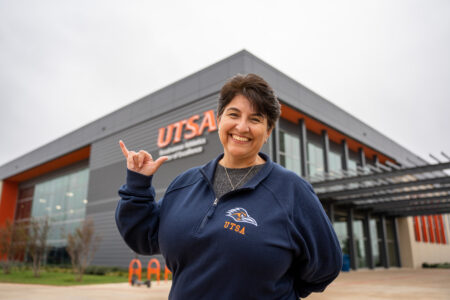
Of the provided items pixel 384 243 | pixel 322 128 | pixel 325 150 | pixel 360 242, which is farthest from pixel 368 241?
pixel 322 128

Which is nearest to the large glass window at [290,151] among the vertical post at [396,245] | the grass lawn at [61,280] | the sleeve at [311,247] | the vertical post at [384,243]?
the grass lawn at [61,280]

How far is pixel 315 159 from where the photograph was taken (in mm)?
17734

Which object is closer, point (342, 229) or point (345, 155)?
point (342, 229)

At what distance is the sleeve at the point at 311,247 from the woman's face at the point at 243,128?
0.87 feet

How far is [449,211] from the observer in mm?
20203

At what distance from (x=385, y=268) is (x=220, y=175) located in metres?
22.7

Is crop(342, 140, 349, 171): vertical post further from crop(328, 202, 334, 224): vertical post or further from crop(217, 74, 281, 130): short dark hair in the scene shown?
crop(217, 74, 281, 130): short dark hair

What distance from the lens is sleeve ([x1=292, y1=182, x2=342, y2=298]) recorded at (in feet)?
4.14

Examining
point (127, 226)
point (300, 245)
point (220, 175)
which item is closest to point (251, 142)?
point (220, 175)

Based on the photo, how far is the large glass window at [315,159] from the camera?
1727 centimetres

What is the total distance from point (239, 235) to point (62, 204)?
26.9m

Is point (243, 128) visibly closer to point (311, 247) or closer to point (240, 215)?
point (240, 215)

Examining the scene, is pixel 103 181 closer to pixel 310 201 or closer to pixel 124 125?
pixel 124 125

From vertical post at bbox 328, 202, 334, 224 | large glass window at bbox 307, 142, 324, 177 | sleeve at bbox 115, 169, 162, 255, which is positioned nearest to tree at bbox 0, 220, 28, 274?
large glass window at bbox 307, 142, 324, 177
